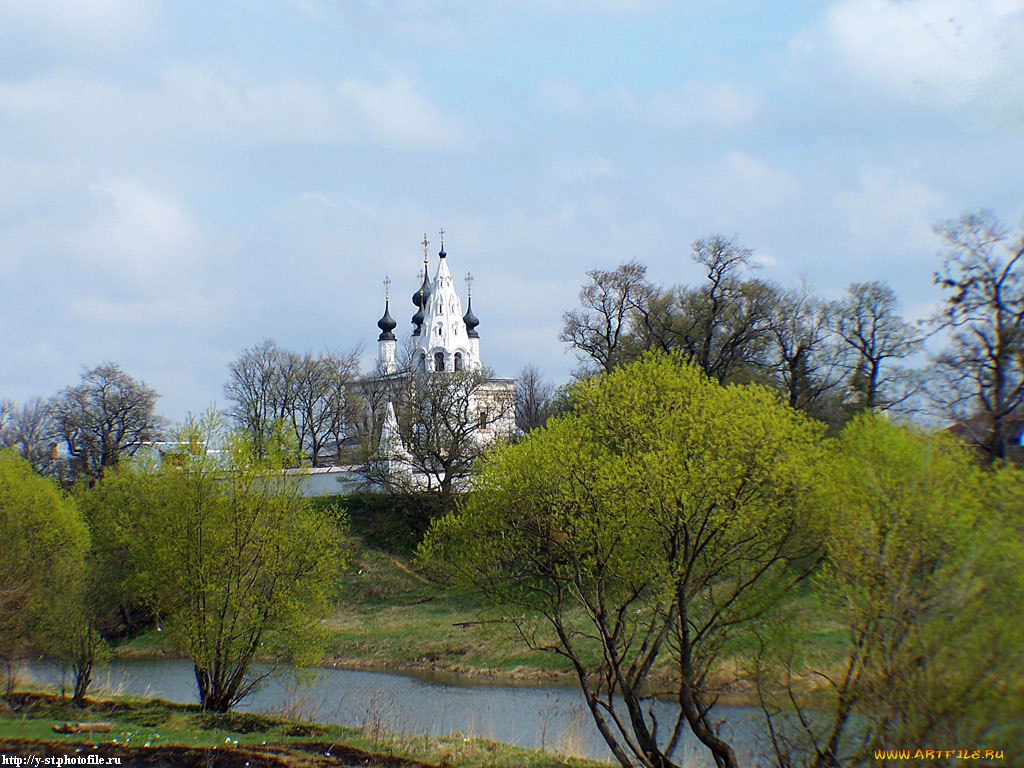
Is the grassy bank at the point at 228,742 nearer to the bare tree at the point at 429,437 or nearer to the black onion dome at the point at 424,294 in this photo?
the bare tree at the point at 429,437

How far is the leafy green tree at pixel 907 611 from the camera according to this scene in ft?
23.9

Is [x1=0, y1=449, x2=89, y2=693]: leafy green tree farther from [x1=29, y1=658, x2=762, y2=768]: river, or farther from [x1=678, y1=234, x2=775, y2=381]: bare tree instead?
[x1=678, y1=234, x2=775, y2=381]: bare tree

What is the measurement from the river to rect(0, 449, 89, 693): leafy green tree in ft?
11.2

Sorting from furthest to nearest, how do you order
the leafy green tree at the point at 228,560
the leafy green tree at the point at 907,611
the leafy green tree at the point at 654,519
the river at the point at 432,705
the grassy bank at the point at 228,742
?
the leafy green tree at the point at 228,560 → the river at the point at 432,705 → the leafy green tree at the point at 654,519 → the grassy bank at the point at 228,742 → the leafy green tree at the point at 907,611

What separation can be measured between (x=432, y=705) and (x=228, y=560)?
23.6 feet

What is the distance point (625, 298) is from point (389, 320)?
38957 millimetres

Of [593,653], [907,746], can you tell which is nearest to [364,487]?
[593,653]

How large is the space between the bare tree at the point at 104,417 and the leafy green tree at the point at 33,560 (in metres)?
35.9

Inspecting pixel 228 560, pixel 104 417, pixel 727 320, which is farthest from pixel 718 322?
pixel 104 417

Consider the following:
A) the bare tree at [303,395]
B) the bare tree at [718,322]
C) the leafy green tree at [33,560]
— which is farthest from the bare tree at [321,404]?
the leafy green tree at [33,560]

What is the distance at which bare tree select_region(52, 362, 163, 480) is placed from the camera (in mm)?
55594

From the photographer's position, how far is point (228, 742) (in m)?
14.0

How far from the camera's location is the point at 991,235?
2770cm

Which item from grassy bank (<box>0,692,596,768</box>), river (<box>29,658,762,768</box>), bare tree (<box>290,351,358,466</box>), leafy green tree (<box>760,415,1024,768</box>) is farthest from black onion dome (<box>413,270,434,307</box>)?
leafy green tree (<box>760,415,1024,768</box>)
